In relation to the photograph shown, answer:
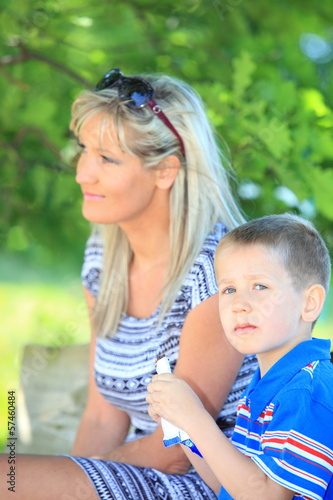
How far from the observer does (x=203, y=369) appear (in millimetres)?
2125

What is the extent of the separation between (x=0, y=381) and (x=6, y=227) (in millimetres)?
1410

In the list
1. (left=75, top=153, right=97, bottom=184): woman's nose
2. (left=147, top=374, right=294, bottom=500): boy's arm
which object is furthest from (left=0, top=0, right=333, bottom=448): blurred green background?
(left=147, top=374, right=294, bottom=500): boy's arm

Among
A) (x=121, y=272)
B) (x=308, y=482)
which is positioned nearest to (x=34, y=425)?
(x=121, y=272)

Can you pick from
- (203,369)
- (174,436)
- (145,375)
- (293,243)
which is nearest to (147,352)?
(145,375)

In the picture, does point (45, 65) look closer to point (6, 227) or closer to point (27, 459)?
point (6, 227)

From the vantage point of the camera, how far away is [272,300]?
64.1 inches

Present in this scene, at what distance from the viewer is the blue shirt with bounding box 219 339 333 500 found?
1495 millimetres

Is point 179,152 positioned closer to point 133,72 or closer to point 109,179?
point 109,179

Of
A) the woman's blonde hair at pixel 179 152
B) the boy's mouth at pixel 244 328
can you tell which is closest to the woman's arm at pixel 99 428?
the woman's blonde hair at pixel 179 152

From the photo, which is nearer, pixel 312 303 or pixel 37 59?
pixel 312 303

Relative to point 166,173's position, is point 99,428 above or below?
below

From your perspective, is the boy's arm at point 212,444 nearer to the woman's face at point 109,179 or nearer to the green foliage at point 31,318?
the woman's face at point 109,179

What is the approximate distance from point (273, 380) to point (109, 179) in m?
0.98

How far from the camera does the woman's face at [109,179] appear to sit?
240 cm
